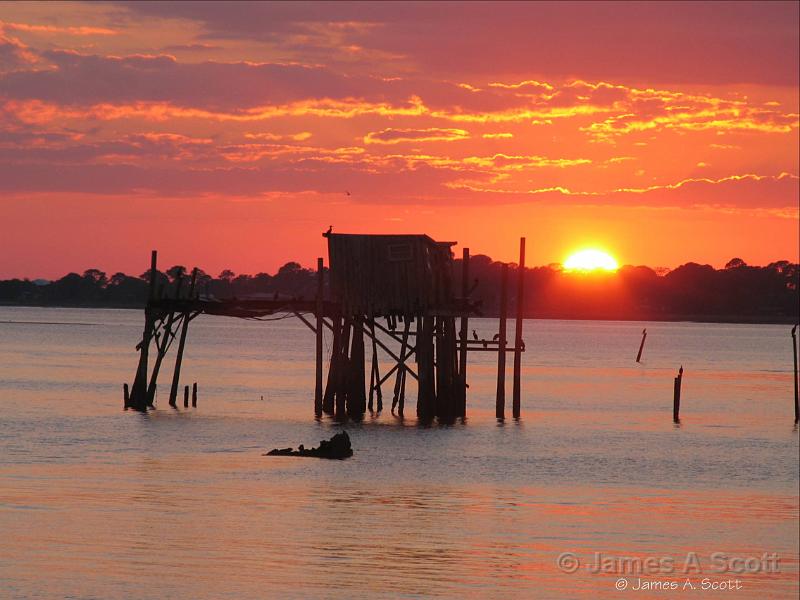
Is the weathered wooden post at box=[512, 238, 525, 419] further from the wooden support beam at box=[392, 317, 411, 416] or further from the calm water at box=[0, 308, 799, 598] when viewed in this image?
the wooden support beam at box=[392, 317, 411, 416]

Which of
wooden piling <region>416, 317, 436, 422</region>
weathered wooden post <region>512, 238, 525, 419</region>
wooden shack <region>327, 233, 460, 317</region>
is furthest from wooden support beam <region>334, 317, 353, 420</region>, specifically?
weathered wooden post <region>512, 238, 525, 419</region>

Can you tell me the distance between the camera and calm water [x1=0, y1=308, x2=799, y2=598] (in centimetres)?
2122

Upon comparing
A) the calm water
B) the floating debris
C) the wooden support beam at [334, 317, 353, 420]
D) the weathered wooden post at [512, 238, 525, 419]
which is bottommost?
the calm water

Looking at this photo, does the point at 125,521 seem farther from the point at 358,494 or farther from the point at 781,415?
the point at 781,415

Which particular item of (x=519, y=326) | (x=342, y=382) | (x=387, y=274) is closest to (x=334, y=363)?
(x=342, y=382)

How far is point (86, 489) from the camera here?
96.6 ft

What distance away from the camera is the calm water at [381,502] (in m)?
21.2

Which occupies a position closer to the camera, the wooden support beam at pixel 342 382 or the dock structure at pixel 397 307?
the dock structure at pixel 397 307

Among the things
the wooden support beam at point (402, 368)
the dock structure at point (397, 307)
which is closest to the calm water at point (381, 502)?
the dock structure at point (397, 307)

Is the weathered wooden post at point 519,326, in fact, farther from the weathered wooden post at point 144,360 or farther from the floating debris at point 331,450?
the weathered wooden post at point 144,360

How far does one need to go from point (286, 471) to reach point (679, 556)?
12.3 m

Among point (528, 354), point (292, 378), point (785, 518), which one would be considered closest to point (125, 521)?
point (785, 518)

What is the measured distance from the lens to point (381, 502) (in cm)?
2881

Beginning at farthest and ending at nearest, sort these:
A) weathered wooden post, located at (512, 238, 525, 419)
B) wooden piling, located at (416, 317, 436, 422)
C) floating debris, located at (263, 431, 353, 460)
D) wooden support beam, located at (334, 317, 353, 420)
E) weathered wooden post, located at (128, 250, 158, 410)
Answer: weathered wooden post, located at (128, 250, 158, 410) → wooden support beam, located at (334, 317, 353, 420) → weathered wooden post, located at (512, 238, 525, 419) → wooden piling, located at (416, 317, 436, 422) → floating debris, located at (263, 431, 353, 460)
